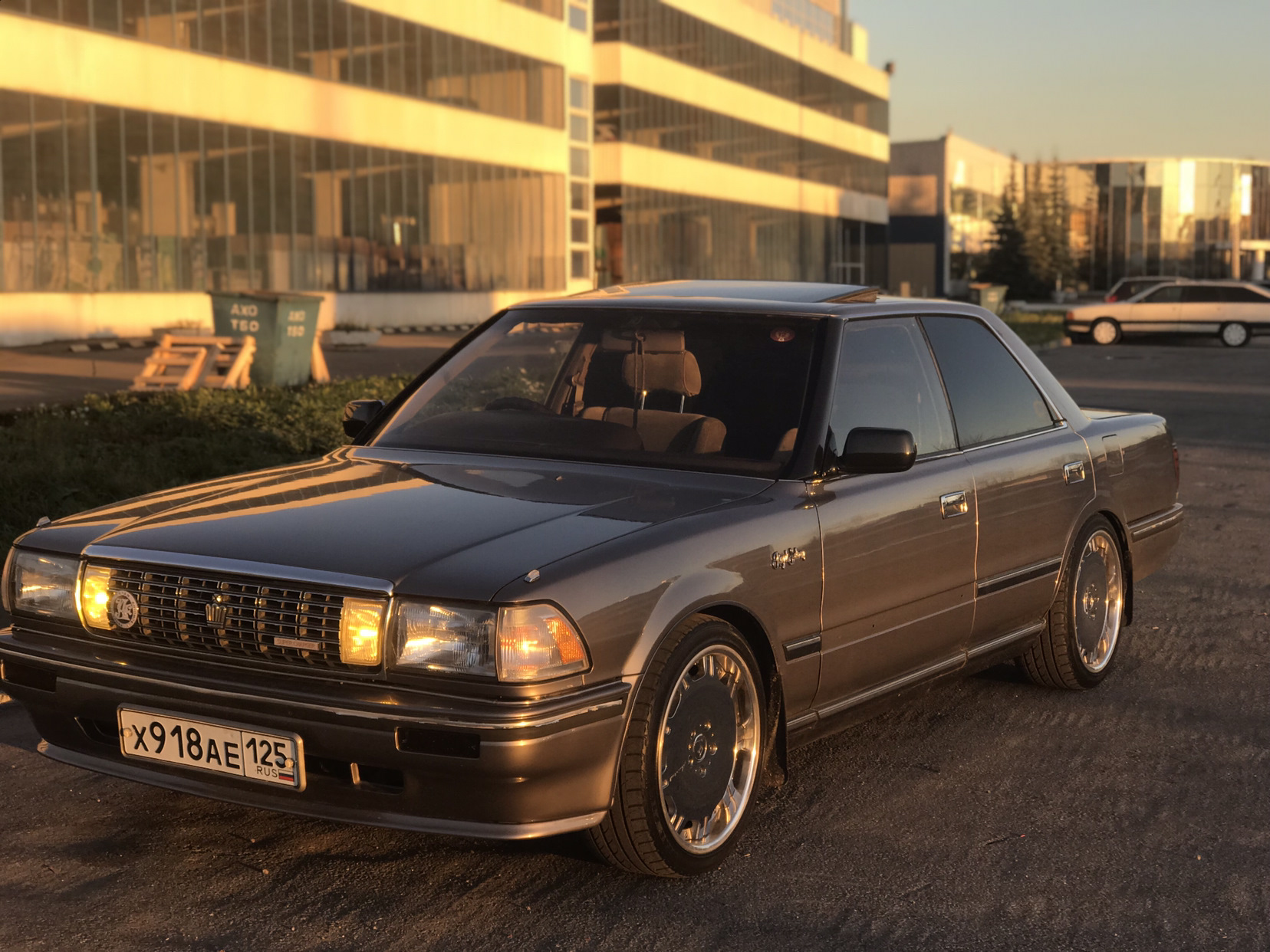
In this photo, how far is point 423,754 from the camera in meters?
3.51

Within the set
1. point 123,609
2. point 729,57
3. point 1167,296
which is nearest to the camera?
point 123,609

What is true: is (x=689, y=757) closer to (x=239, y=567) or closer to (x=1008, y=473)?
(x=239, y=567)

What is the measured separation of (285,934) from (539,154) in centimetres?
4533

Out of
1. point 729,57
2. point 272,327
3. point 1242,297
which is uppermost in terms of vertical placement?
point 729,57

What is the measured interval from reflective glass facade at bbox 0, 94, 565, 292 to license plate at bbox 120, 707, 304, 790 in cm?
2668

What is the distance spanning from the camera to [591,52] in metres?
52.3

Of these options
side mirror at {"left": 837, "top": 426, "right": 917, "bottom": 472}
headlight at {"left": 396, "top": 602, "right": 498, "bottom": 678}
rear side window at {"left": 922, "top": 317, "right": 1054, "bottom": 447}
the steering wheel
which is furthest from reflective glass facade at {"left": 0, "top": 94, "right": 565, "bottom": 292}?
headlight at {"left": 396, "top": 602, "right": 498, "bottom": 678}

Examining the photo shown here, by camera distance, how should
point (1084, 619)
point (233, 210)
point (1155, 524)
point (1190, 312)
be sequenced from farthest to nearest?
point (1190, 312), point (233, 210), point (1155, 524), point (1084, 619)

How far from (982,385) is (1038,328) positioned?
135 ft

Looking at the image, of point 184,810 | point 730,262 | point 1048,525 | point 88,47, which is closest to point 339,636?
point 184,810

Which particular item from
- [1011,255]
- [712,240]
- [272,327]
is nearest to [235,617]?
[272,327]

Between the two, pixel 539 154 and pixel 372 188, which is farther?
pixel 539 154

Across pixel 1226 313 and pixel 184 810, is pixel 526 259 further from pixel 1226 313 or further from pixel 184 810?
pixel 184 810

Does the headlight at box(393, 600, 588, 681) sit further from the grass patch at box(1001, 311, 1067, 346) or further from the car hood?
the grass patch at box(1001, 311, 1067, 346)
